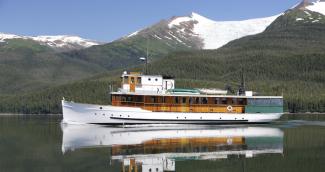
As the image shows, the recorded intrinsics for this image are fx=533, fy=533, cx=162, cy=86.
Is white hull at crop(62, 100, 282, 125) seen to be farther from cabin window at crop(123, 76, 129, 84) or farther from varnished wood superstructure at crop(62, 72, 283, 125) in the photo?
cabin window at crop(123, 76, 129, 84)

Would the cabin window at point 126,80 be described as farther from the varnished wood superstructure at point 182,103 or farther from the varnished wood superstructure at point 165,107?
the varnished wood superstructure at point 182,103

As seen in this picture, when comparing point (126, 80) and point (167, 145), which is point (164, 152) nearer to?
point (167, 145)

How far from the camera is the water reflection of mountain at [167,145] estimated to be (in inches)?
1447

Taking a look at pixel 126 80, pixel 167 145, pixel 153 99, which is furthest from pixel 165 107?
pixel 167 145

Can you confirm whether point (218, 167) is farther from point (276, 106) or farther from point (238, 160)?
point (276, 106)

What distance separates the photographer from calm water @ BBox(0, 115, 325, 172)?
112 ft

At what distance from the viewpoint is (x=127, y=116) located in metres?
67.2

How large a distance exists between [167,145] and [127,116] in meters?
22.9

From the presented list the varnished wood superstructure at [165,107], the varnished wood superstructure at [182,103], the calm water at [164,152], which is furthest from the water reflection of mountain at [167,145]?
the varnished wood superstructure at [182,103]

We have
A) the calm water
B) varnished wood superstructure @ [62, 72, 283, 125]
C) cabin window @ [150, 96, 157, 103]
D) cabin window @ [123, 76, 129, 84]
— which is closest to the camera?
the calm water

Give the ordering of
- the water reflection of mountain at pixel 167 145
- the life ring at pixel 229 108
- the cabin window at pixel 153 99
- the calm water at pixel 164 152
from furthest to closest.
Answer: the life ring at pixel 229 108 → the cabin window at pixel 153 99 → the water reflection of mountain at pixel 167 145 → the calm water at pixel 164 152

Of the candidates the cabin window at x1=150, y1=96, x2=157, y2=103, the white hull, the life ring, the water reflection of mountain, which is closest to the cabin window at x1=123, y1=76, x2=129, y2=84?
the cabin window at x1=150, y1=96, x2=157, y2=103

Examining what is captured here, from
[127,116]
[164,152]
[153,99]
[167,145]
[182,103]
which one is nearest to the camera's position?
[164,152]

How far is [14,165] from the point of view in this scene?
34.7 meters
